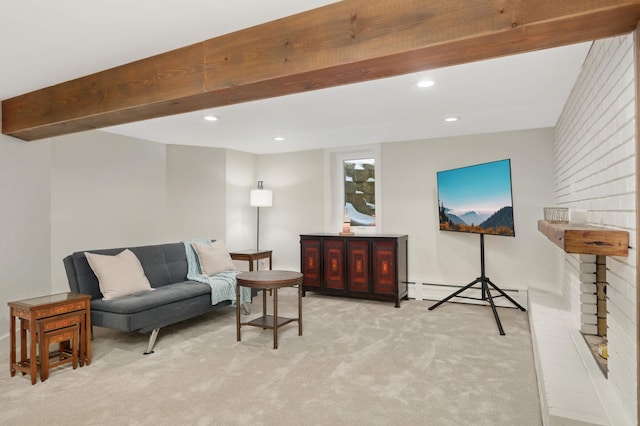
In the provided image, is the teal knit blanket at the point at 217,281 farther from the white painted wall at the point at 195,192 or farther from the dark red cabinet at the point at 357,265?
the dark red cabinet at the point at 357,265

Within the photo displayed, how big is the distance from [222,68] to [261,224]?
4587 millimetres

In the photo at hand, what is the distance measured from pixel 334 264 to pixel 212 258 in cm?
172

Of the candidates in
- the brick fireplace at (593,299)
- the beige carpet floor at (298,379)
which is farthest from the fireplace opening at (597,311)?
the beige carpet floor at (298,379)

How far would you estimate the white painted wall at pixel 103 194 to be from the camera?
439cm

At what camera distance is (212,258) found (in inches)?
181

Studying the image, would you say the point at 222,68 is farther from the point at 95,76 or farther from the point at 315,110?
the point at 315,110

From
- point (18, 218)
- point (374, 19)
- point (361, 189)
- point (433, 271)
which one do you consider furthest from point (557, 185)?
point (18, 218)

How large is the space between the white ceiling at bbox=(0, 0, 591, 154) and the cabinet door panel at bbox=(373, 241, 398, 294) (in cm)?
149

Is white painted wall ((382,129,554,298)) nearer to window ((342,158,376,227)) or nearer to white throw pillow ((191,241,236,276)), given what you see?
window ((342,158,376,227))

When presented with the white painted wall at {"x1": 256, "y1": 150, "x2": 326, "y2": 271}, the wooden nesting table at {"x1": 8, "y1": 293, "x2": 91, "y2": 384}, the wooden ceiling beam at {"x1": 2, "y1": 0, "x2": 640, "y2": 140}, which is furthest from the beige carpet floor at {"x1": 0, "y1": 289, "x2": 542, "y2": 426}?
the white painted wall at {"x1": 256, "y1": 150, "x2": 326, "y2": 271}

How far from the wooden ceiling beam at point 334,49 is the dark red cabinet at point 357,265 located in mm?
3115

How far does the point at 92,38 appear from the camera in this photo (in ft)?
7.55

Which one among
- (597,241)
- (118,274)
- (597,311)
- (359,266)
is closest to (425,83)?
(597,241)

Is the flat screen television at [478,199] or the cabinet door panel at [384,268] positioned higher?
the flat screen television at [478,199]
